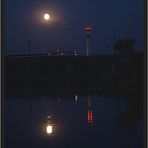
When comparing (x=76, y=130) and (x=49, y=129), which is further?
(x=76, y=130)

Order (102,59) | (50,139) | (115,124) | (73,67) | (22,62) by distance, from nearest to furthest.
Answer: (50,139) → (115,124) → (22,62) → (73,67) → (102,59)

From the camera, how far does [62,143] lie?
3639mm

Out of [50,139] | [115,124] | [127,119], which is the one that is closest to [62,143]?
[50,139]

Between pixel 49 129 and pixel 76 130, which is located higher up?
pixel 49 129

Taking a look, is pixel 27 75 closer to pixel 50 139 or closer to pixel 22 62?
pixel 22 62

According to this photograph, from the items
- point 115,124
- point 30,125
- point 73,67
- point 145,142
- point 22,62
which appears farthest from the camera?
point 73,67

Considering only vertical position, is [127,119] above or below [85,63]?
below

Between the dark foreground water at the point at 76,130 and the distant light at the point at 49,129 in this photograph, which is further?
the distant light at the point at 49,129

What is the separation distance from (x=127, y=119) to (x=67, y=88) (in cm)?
800

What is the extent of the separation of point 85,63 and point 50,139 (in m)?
9.24

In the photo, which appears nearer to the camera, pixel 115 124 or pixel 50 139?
pixel 50 139

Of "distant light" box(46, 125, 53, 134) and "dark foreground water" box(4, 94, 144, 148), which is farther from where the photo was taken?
"distant light" box(46, 125, 53, 134)

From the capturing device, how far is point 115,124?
5.79 meters

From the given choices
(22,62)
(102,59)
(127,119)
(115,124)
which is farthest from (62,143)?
(102,59)
